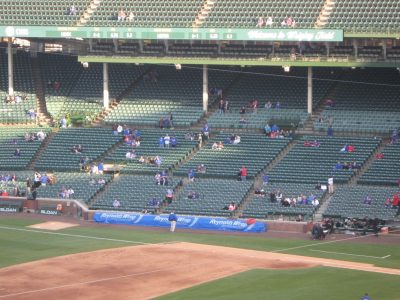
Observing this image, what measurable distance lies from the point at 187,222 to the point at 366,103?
48.8 feet

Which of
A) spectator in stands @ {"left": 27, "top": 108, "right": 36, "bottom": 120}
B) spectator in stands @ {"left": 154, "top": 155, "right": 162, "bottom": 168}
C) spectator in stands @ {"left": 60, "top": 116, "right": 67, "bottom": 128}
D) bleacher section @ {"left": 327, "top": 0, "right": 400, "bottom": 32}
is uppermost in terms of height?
bleacher section @ {"left": 327, "top": 0, "right": 400, "bottom": 32}

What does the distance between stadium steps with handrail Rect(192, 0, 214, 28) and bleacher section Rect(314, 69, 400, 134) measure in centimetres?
947

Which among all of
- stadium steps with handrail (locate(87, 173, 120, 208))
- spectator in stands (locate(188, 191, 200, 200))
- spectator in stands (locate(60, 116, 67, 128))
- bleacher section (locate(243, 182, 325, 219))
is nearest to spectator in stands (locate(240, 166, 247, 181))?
bleacher section (locate(243, 182, 325, 219))

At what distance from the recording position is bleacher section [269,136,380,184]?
58125mm

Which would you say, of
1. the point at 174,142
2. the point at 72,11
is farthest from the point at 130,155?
the point at 72,11

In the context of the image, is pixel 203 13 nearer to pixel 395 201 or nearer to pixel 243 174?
pixel 243 174

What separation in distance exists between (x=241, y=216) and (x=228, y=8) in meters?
15.8

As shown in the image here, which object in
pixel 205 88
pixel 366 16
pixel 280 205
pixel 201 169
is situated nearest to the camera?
pixel 280 205

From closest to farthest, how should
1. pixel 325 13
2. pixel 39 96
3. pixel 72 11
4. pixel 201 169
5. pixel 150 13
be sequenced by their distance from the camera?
pixel 201 169 < pixel 325 13 < pixel 150 13 < pixel 72 11 < pixel 39 96

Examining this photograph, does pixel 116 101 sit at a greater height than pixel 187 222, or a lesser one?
greater

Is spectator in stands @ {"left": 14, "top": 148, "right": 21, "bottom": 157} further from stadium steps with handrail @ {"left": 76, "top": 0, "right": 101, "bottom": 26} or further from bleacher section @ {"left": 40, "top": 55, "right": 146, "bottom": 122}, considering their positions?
stadium steps with handrail @ {"left": 76, "top": 0, "right": 101, "bottom": 26}

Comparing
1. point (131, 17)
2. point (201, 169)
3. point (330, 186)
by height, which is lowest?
point (330, 186)

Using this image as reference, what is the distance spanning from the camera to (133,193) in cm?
5978

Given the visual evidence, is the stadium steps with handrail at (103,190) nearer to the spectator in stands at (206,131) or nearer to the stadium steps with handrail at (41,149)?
the stadium steps with handrail at (41,149)
